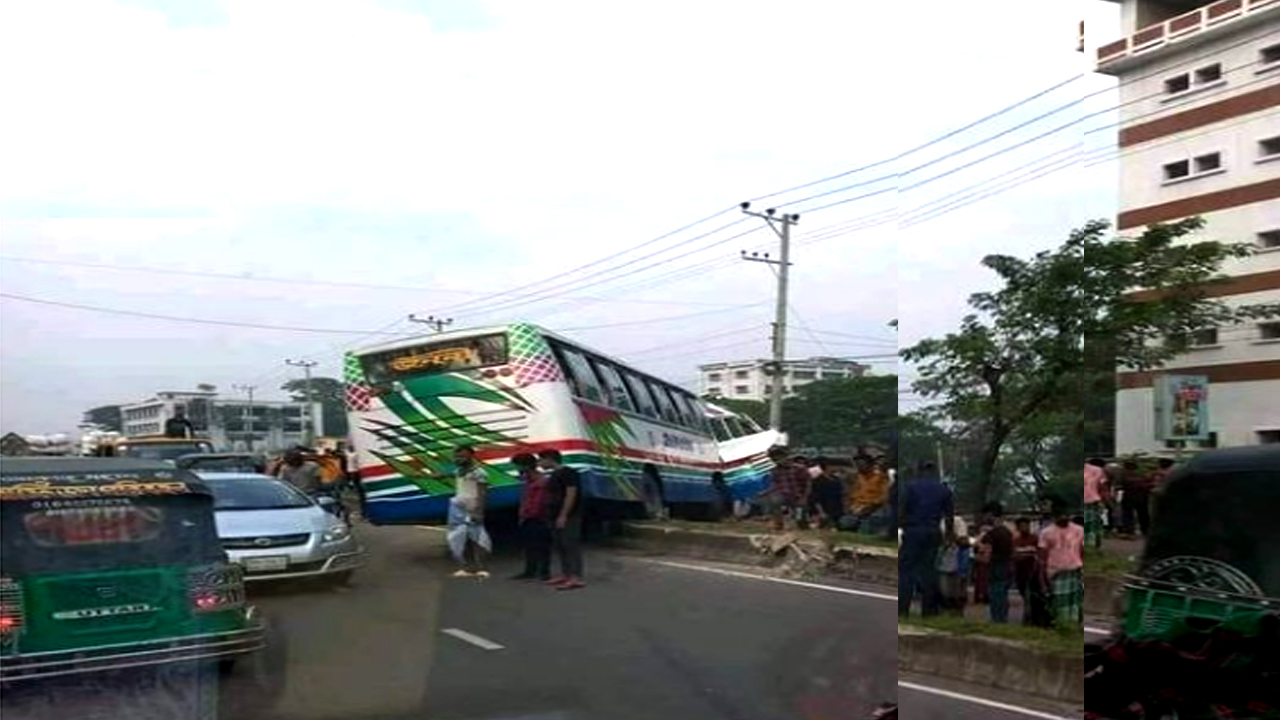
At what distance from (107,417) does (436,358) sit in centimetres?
41

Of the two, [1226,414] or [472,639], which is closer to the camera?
[472,639]

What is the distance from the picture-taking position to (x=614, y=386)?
1.78 metres

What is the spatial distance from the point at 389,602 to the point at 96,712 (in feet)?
1.23

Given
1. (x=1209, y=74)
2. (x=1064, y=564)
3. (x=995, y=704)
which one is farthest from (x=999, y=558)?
(x=1209, y=74)

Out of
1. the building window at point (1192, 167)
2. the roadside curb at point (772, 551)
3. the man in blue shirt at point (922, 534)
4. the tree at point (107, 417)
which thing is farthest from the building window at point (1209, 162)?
the tree at point (107, 417)

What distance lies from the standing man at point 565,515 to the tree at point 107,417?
539mm

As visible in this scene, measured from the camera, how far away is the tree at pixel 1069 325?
203cm

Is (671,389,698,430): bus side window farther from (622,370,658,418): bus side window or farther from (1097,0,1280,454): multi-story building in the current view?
(1097,0,1280,454): multi-story building

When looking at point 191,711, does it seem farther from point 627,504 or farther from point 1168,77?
point 1168,77

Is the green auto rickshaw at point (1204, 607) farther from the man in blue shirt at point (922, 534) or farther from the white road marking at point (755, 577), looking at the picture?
the white road marking at point (755, 577)

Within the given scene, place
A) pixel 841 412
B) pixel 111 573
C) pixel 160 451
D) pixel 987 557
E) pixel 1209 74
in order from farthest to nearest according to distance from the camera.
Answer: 1. pixel 1209 74
2. pixel 987 557
3. pixel 841 412
4. pixel 160 451
5. pixel 111 573

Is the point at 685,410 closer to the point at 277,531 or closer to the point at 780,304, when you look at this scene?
the point at 780,304

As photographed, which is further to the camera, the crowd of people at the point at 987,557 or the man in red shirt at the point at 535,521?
the crowd of people at the point at 987,557

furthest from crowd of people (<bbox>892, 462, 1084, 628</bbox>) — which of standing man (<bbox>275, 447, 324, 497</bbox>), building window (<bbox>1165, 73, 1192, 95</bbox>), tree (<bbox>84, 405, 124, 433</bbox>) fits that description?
tree (<bbox>84, 405, 124, 433</bbox>)
